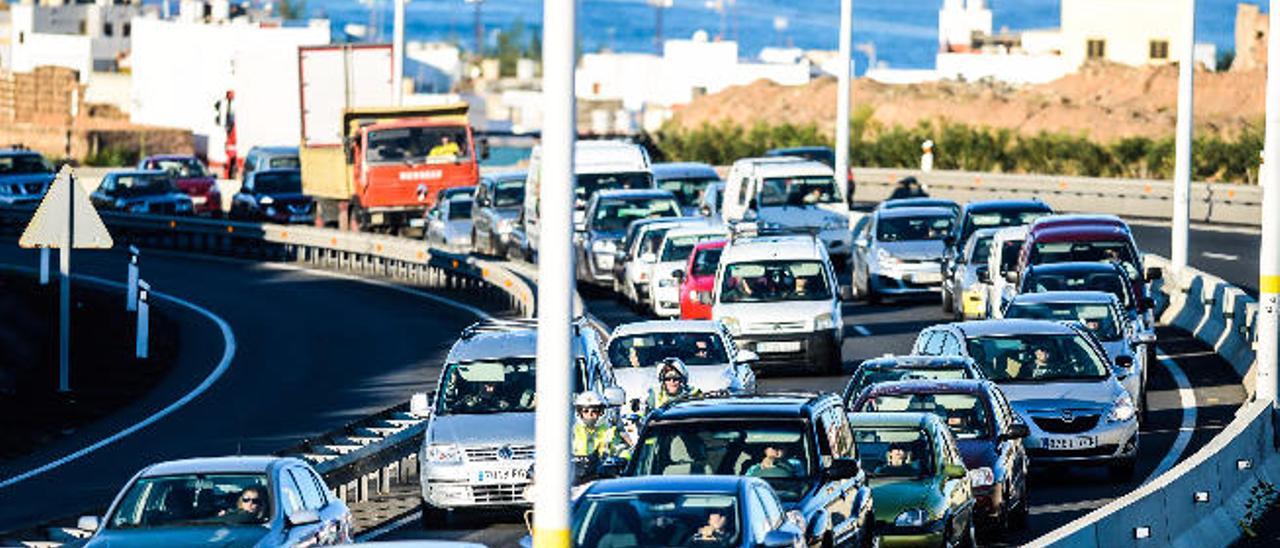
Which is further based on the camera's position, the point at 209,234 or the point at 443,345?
the point at 209,234

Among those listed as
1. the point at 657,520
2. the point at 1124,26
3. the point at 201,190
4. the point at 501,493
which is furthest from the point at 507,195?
the point at 1124,26

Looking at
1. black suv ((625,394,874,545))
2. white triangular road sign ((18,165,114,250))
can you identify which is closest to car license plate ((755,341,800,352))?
white triangular road sign ((18,165,114,250))

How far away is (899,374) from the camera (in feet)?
89.1

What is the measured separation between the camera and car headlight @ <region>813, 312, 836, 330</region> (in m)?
37.3

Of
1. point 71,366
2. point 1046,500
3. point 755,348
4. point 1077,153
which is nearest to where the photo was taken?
point 1046,500

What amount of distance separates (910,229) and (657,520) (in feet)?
103

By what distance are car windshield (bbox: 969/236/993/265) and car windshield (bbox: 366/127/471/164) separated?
1863cm

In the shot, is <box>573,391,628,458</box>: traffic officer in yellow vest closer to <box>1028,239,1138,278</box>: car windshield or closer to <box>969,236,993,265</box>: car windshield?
<box>1028,239,1138,278</box>: car windshield

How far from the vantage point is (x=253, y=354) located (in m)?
44.4

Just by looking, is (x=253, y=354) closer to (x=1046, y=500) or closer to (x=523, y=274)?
(x=523, y=274)

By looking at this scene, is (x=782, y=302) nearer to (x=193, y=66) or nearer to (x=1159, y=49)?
(x=193, y=66)

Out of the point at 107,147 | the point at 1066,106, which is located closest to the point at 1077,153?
the point at 1066,106

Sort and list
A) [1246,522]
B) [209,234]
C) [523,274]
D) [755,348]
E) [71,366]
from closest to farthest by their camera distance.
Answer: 1. [1246,522]
2. [755,348]
3. [71,366]
4. [523,274]
5. [209,234]

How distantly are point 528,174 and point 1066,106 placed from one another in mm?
55903
